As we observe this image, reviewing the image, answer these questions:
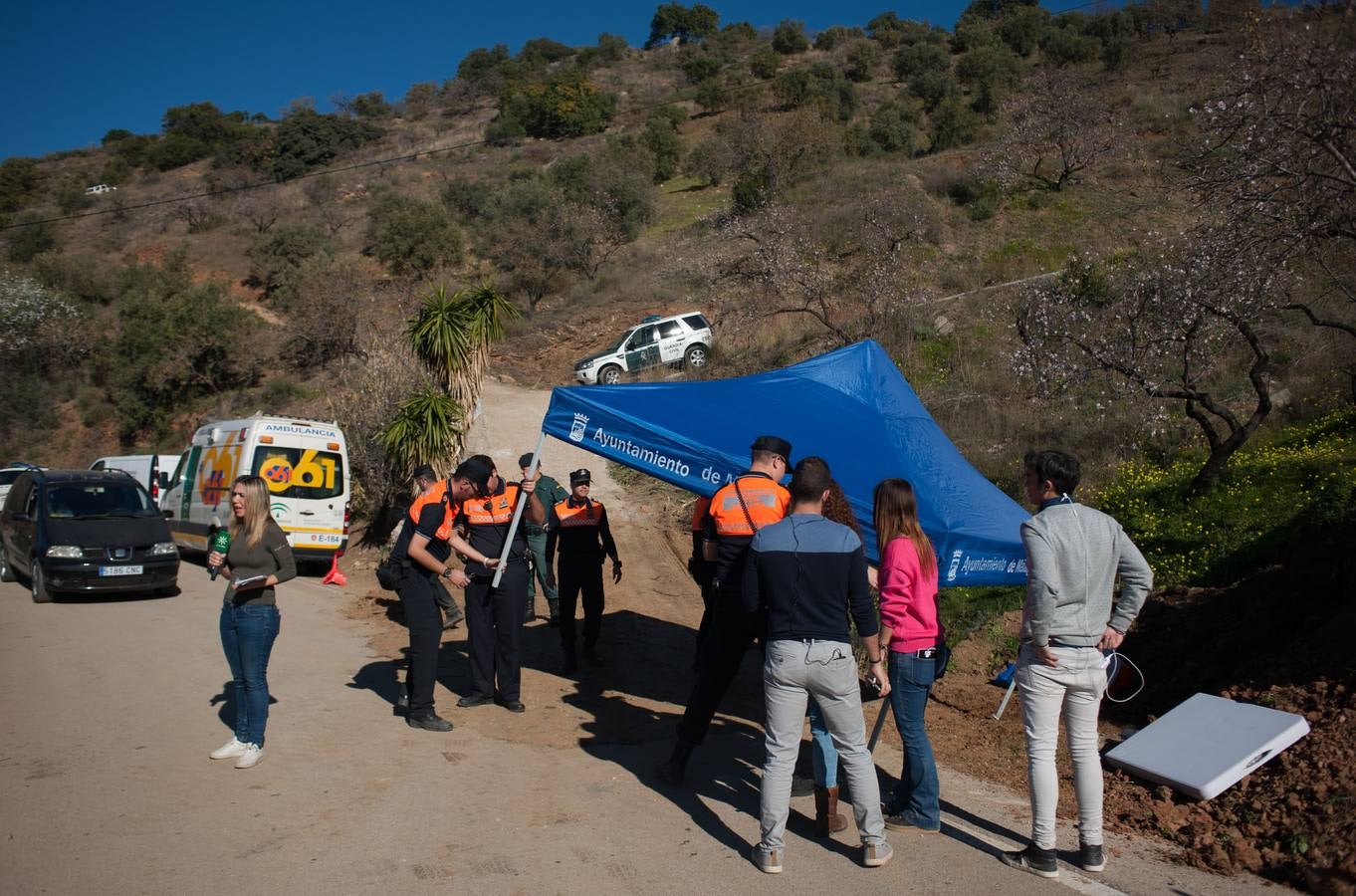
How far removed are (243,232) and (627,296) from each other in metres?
29.3

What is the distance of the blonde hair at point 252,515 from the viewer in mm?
5926

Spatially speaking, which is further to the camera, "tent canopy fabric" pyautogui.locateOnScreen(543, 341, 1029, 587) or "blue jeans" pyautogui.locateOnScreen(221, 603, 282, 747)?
"tent canopy fabric" pyautogui.locateOnScreen(543, 341, 1029, 587)

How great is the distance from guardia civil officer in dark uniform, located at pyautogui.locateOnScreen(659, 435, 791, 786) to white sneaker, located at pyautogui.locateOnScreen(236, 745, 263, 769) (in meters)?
2.51

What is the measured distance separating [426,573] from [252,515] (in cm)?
129

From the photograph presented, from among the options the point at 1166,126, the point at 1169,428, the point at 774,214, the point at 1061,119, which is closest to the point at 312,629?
the point at 1169,428

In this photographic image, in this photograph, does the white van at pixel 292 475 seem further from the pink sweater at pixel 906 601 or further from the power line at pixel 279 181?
the power line at pixel 279 181

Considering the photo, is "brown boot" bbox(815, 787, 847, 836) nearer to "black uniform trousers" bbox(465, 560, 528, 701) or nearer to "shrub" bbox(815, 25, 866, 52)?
"black uniform trousers" bbox(465, 560, 528, 701)

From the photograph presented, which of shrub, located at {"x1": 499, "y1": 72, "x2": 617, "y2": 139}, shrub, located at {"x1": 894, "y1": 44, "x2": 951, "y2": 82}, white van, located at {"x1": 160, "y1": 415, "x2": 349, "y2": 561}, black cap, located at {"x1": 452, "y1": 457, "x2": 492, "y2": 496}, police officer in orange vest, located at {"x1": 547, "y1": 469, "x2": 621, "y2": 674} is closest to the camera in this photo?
black cap, located at {"x1": 452, "y1": 457, "x2": 492, "y2": 496}

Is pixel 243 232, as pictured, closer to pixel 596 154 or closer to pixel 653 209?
pixel 596 154

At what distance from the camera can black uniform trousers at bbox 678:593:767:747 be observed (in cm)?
547

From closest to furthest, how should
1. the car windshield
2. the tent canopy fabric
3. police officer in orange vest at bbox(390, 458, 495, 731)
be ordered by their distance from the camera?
the tent canopy fabric < police officer in orange vest at bbox(390, 458, 495, 731) < the car windshield

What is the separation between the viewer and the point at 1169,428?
13.6 m

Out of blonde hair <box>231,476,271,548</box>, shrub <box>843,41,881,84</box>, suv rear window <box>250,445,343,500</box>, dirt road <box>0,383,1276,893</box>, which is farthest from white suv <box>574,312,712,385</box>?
shrub <box>843,41,881,84</box>

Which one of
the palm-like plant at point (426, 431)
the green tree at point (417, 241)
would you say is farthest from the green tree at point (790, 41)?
the palm-like plant at point (426, 431)
